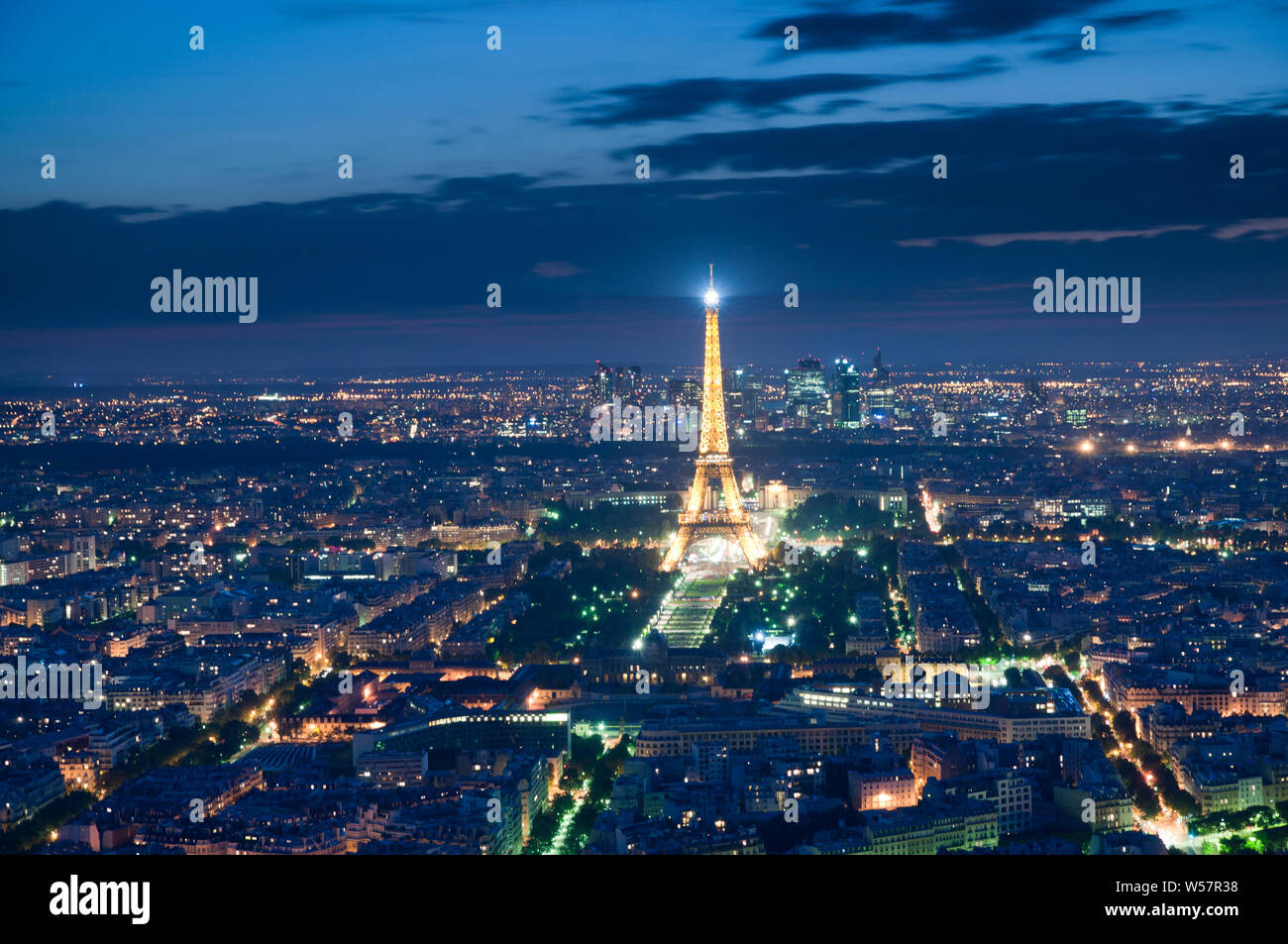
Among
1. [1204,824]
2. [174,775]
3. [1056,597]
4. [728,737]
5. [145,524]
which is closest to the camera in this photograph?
[1204,824]

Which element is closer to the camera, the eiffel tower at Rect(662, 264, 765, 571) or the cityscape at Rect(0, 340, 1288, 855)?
the cityscape at Rect(0, 340, 1288, 855)

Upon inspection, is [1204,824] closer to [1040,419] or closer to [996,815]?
[996,815]

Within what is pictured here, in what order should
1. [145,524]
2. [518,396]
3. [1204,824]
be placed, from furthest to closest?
[518,396]
[145,524]
[1204,824]

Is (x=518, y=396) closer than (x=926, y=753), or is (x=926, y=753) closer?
(x=926, y=753)

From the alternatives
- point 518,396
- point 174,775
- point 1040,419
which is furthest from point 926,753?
point 518,396

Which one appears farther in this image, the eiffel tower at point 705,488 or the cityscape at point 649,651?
the eiffel tower at point 705,488

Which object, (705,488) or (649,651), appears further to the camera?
(705,488)
